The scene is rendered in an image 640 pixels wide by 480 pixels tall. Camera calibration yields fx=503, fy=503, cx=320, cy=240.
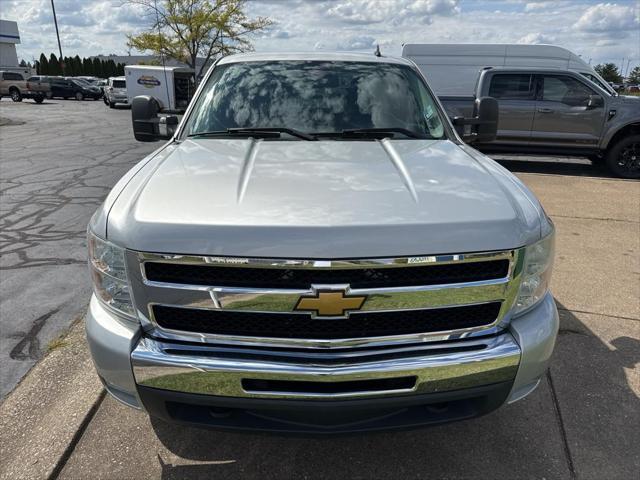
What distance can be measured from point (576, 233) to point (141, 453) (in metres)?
5.32

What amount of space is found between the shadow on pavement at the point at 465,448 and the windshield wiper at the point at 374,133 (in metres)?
1.67

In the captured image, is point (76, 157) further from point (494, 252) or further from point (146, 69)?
point (146, 69)

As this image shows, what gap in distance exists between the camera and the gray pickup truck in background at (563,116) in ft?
31.0

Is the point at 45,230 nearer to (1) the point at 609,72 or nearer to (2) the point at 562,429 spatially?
(2) the point at 562,429

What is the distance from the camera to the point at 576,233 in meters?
5.91

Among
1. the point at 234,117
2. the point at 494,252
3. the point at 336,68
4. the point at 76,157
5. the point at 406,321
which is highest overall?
the point at 336,68

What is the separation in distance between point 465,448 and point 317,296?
1278 millimetres

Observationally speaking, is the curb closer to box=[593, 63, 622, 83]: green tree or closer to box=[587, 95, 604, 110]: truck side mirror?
box=[587, 95, 604, 110]: truck side mirror

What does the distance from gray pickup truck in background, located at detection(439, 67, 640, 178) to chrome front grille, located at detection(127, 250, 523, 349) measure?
26.2 feet

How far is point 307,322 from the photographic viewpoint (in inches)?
75.2

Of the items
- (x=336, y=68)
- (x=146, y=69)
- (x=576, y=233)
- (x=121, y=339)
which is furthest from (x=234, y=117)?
(x=146, y=69)

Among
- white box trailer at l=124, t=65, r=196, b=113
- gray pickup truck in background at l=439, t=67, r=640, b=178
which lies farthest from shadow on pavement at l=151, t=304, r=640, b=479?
white box trailer at l=124, t=65, r=196, b=113

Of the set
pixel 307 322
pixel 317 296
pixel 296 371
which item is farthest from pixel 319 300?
pixel 296 371

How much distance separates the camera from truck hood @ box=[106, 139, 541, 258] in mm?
1807
